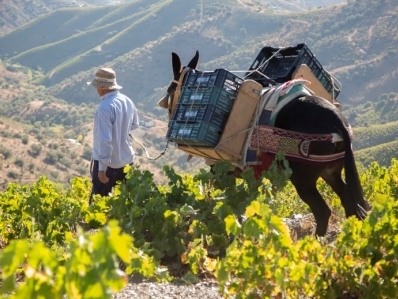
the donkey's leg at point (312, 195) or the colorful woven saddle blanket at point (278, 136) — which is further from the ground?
the colorful woven saddle blanket at point (278, 136)

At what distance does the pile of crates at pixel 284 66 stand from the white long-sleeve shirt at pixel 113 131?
1268 mm

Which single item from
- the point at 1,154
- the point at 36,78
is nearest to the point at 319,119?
the point at 1,154

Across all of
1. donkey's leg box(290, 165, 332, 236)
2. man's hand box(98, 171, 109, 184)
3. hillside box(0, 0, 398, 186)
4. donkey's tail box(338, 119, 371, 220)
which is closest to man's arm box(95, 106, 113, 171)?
man's hand box(98, 171, 109, 184)

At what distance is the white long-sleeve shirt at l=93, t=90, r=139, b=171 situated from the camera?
7.20 metres

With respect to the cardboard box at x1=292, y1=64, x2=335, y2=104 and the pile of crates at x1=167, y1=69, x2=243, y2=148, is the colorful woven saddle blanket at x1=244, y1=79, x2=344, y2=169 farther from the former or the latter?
the cardboard box at x1=292, y1=64, x2=335, y2=104

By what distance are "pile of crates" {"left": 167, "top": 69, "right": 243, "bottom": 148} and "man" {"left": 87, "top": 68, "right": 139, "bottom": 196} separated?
84 centimetres

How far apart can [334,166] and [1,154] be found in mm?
62302

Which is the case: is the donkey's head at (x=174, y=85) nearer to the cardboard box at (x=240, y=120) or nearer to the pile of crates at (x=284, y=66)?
the pile of crates at (x=284, y=66)

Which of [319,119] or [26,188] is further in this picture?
[26,188]

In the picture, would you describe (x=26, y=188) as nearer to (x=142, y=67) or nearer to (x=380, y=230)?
(x=380, y=230)

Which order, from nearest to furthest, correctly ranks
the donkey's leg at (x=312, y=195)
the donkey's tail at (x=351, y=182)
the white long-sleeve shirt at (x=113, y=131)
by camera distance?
the donkey's tail at (x=351, y=182) → the donkey's leg at (x=312, y=195) → the white long-sleeve shirt at (x=113, y=131)

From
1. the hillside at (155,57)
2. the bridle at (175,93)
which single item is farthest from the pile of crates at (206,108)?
the hillside at (155,57)

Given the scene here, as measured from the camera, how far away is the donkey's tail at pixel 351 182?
5.88 m

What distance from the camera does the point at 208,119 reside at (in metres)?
6.39
